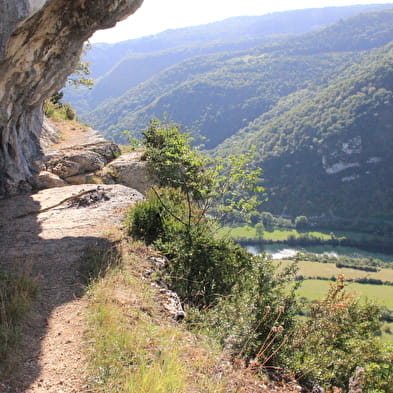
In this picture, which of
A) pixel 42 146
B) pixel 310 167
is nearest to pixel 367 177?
pixel 310 167

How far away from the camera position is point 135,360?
391 cm

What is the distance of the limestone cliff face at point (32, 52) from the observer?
7.07m

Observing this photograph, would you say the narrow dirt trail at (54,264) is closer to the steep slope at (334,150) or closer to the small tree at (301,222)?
the small tree at (301,222)

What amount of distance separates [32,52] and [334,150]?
14815 centimetres

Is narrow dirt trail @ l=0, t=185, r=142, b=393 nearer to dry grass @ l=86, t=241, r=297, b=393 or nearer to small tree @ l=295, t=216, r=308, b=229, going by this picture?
dry grass @ l=86, t=241, r=297, b=393

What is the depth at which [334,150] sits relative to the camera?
144 m

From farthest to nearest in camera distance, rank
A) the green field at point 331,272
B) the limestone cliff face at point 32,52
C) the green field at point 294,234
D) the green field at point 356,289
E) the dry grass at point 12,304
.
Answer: the green field at point 294,234 < the green field at point 331,272 < the green field at point 356,289 < the limestone cliff face at point 32,52 < the dry grass at point 12,304

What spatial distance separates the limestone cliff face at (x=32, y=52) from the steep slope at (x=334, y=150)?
121 m

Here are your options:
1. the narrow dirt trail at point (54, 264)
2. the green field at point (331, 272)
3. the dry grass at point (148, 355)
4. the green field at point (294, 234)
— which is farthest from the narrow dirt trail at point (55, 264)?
the green field at point (294, 234)

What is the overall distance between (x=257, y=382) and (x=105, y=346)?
5.65 feet

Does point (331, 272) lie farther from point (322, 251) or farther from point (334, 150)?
point (334, 150)

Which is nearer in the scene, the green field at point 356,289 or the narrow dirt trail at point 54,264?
the narrow dirt trail at point 54,264

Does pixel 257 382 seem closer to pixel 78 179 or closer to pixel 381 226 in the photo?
pixel 78 179

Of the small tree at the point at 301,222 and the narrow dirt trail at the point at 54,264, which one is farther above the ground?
→ the narrow dirt trail at the point at 54,264
